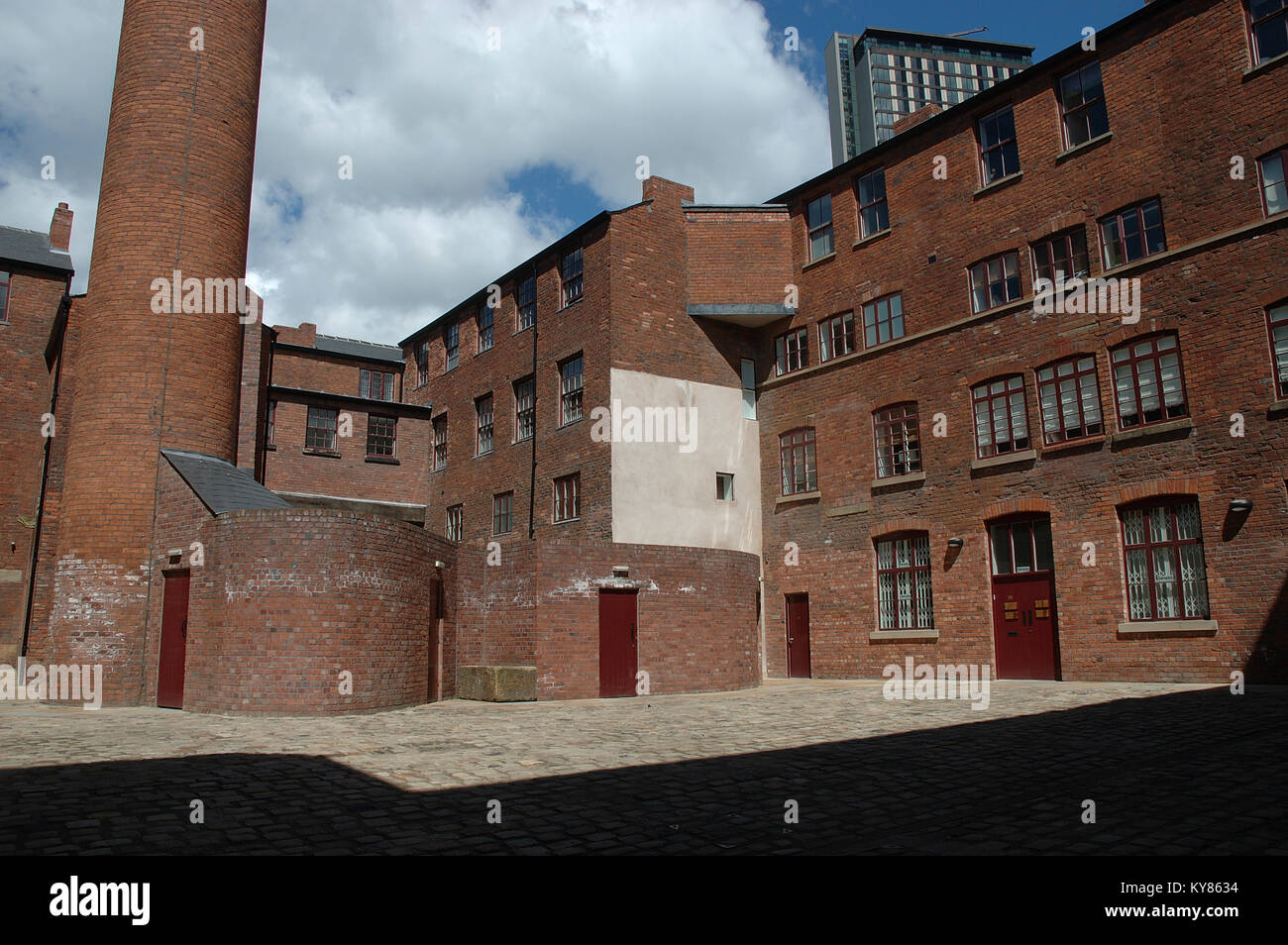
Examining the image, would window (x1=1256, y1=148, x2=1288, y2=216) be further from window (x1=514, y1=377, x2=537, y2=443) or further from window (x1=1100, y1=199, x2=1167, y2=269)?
window (x1=514, y1=377, x2=537, y2=443)

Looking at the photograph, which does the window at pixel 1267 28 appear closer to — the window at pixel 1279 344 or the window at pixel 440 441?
the window at pixel 1279 344

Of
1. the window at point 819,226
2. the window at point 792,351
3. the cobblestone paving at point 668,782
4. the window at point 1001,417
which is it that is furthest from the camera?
the window at point 792,351

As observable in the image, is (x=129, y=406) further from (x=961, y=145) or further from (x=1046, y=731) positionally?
(x=961, y=145)

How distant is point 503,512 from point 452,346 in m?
7.46

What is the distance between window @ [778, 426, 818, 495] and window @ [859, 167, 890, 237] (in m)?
5.45

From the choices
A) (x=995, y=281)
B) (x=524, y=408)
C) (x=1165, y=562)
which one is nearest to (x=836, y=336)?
(x=995, y=281)

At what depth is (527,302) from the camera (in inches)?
1061

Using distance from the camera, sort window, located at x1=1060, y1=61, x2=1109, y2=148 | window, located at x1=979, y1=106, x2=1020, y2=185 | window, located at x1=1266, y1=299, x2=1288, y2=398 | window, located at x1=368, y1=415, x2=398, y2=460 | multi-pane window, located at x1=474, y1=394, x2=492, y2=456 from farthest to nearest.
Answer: window, located at x1=368, y1=415, x2=398, y2=460, multi-pane window, located at x1=474, y1=394, x2=492, y2=456, window, located at x1=979, y1=106, x2=1020, y2=185, window, located at x1=1060, y1=61, x2=1109, y2=148, window, located at x1=1266, y1=299, x2=1288, y2=398

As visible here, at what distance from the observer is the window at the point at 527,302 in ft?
87.2

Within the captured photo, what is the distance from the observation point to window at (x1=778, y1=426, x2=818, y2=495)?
23391 millimetres

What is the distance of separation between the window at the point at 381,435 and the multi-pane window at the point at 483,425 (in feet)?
11.9

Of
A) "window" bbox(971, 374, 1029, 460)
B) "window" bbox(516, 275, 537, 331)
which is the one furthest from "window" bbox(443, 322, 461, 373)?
"window" bbox(971, 374, 1029, 460)

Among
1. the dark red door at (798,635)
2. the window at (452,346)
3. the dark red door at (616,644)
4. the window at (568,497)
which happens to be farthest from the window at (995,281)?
the window at (452,346)
